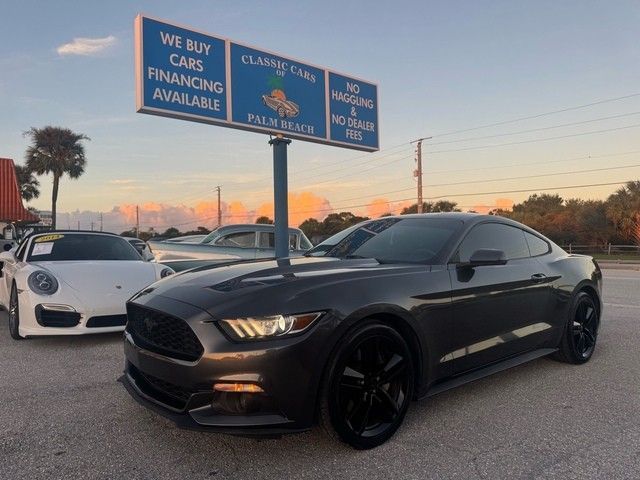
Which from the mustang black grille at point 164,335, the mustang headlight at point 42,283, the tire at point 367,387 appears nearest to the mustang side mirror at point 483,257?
the tire at point 367,387

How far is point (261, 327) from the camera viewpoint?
2.78 m

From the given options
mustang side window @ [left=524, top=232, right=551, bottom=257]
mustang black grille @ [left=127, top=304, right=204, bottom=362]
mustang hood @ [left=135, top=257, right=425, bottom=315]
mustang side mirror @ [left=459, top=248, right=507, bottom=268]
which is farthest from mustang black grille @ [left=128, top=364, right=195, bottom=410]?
mustang side window @ [left=524, top=232, right=551, bottom=257]

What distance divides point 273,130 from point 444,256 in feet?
27.1

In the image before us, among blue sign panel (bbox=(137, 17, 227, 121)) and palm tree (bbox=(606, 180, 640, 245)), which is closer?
blue sign panel (bbox=(137, 17, 227, 121))

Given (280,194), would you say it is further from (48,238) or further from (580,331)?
(580,331)

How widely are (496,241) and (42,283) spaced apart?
488 cm

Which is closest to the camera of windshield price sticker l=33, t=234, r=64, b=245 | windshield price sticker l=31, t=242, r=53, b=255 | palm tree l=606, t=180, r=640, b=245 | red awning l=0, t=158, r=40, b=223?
windshield price sticker l=31, t=242, r=53, b=255

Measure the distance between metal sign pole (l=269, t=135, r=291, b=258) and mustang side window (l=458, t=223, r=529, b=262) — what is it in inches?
230

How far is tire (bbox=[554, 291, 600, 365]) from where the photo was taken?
15.9 feet

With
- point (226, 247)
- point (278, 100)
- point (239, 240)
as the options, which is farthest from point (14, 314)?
point (278, 100)

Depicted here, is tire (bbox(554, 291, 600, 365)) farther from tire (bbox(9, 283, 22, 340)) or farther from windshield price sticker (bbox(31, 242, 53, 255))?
windshield price sticker (bbox(31, 242, 53, 255))

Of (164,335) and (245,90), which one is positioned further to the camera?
(245,90)

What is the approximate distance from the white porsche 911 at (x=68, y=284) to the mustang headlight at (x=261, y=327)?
11.7 ft

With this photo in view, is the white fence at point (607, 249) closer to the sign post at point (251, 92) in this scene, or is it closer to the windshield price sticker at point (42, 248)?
the sign post at point (251, 92)
